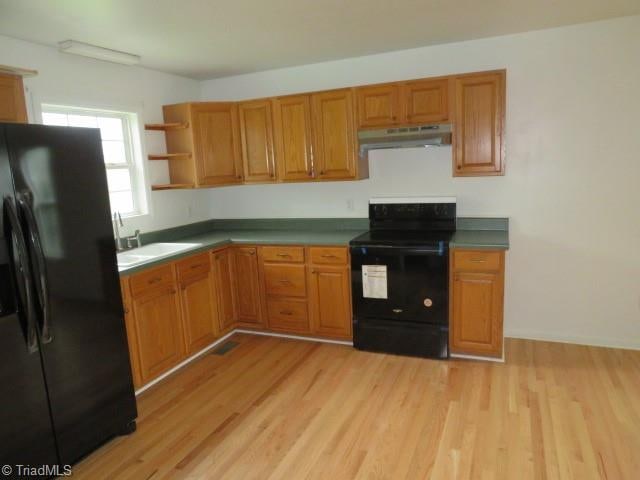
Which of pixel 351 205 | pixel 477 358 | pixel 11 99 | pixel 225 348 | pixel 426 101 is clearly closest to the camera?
pixel 11 99

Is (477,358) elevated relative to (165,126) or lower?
lower

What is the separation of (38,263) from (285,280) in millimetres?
2051

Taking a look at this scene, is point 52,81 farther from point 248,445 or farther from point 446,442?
point 446,442

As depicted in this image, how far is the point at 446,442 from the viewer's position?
2.39 meters

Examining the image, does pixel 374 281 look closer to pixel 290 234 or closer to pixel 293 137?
pixel 290 234

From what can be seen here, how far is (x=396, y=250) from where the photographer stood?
337 cm

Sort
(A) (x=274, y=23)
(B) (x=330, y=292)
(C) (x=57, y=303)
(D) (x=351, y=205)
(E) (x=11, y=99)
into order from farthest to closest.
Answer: (D) (x=351, y=205), (B) (x=330, y=292), (A) (x=274, y=23), (E) (x=11, y=99), (C) (x=57, y=303)

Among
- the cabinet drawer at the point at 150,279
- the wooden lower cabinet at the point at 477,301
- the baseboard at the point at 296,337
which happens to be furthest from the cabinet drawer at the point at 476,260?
the cabinet drawer at the point at 150,279

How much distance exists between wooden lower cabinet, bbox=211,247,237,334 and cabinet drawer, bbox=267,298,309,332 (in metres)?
0.36

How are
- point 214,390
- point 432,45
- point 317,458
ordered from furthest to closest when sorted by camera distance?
point 432,45
point 214,390
point 317,458

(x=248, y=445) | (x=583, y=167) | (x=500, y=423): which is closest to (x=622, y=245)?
(x=583, y=167)

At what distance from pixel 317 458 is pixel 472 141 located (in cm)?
249

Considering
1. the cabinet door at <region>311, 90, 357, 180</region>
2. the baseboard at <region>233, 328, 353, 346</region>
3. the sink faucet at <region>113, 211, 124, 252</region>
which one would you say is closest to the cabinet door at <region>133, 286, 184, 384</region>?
the sink faucet at <region>113, 211, 124, 252</region>

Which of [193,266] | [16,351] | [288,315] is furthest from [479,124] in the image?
[16,351]
